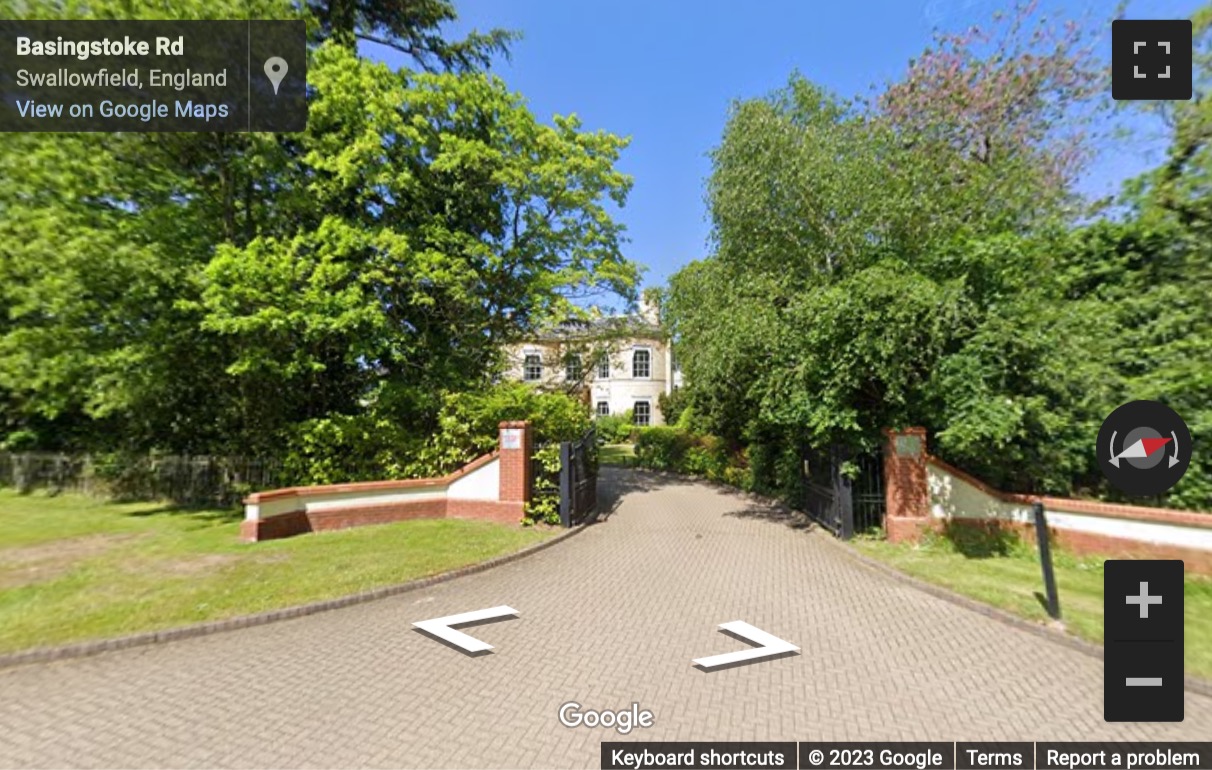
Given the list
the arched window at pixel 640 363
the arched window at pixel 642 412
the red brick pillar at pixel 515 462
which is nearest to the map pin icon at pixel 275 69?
the red brick pillar at pixel 515 462

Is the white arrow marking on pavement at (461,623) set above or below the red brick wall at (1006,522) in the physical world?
below

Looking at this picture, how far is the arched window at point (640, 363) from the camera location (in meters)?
37.9

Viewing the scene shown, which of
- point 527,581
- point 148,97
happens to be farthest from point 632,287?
point 148,97

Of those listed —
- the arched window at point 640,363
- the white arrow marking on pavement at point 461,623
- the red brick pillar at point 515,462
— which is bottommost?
the white arrow marking on pavement at point 461,623

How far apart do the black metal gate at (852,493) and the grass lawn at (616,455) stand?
41.7 feet

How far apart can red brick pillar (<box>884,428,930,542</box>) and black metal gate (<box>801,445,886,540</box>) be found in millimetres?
562

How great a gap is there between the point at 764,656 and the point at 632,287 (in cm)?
1098

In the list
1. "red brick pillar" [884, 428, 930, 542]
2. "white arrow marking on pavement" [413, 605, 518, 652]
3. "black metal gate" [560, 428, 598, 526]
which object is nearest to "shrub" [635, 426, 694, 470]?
"black metal gate" [560, 428, 598, 526]

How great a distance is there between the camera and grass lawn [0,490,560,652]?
18.4ft

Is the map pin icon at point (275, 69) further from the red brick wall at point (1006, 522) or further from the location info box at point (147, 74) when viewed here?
the red brick wall at point (1006, 522)

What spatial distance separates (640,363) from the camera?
A: 38.0m

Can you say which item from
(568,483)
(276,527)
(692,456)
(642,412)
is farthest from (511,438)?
(642,412)

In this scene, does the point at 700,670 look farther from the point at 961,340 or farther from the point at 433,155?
the point at 433,155

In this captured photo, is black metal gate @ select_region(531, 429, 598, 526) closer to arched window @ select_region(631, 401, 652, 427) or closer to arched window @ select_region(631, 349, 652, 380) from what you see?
arched window @ select_region(631, 401, 652, 427)
